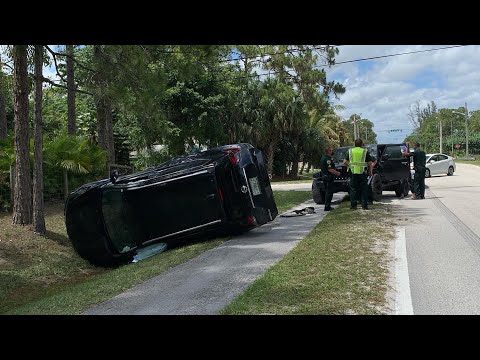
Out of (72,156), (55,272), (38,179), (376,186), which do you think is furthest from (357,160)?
(72,156)

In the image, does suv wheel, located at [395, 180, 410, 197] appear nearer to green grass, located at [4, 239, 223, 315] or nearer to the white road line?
the white road line

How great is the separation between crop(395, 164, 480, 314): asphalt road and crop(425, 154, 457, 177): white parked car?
54.5ft

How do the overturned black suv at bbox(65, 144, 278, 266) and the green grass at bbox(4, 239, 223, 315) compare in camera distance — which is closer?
the green grass at bbox(4, 239, 223, 315)

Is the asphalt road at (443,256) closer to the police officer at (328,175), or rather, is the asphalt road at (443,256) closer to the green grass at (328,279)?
the green grass at (328,279)

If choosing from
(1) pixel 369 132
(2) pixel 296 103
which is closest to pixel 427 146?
(1) pixel 369 132

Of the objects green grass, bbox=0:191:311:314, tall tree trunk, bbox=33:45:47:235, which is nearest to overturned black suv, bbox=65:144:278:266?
green grass, bbox=0:191:311:314

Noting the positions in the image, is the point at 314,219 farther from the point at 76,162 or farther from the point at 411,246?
the point at 76,162

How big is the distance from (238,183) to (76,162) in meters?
7.98

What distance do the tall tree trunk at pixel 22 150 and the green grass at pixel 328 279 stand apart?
7209 millimetres

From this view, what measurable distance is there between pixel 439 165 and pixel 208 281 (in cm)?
2658

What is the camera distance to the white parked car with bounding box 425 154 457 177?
Answer: 29344 millimetres

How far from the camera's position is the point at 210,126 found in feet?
93.9

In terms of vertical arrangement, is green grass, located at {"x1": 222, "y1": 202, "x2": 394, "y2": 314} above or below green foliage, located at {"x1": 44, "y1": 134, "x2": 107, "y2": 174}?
below

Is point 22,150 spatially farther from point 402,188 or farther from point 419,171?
point 402,188
